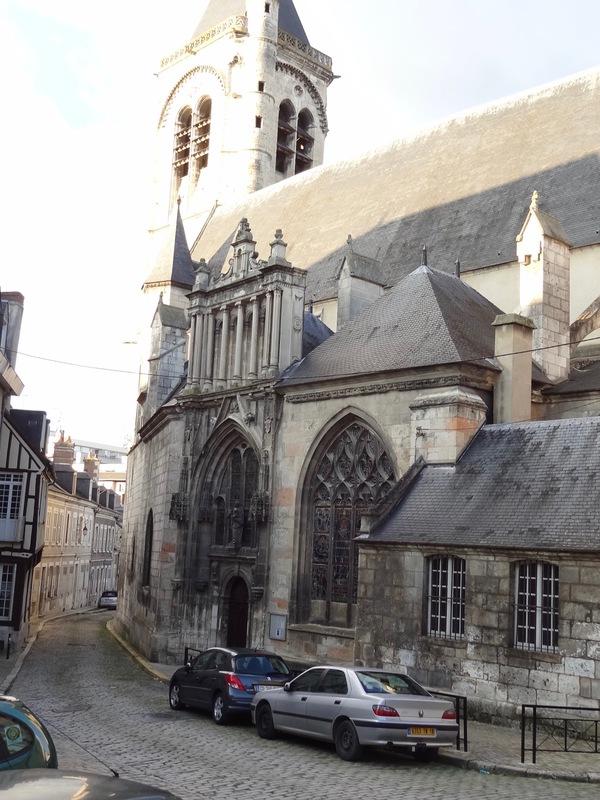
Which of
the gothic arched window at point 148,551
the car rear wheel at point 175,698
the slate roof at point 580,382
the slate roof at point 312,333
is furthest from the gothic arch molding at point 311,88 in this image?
the car rear wheel at point 175,698

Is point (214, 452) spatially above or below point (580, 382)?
below

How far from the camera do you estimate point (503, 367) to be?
16.4 m

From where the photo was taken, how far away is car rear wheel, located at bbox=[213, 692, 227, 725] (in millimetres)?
12320

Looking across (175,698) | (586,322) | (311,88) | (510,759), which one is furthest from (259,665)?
(311,88)

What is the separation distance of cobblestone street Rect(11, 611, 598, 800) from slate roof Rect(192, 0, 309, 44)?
3695cm

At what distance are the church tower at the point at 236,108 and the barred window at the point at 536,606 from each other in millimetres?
29976

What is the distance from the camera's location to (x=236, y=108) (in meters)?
42.5

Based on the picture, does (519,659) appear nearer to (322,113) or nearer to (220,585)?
(220,585)

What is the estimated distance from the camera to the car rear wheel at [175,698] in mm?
13711

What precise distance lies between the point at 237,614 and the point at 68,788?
16.3 m

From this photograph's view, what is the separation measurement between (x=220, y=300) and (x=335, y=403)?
5362 millimetres

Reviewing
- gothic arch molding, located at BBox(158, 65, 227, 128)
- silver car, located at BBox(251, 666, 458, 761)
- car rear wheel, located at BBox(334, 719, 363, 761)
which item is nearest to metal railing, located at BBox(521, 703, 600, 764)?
Result: silver car, located at BBox(251, 666, 458, 761)

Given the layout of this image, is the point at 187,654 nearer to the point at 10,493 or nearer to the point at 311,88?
the point at 10,493

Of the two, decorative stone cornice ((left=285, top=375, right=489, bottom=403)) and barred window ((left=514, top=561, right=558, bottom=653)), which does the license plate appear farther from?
decorative stone cornice ((left=285, top=375, right=489, bottom=403))
